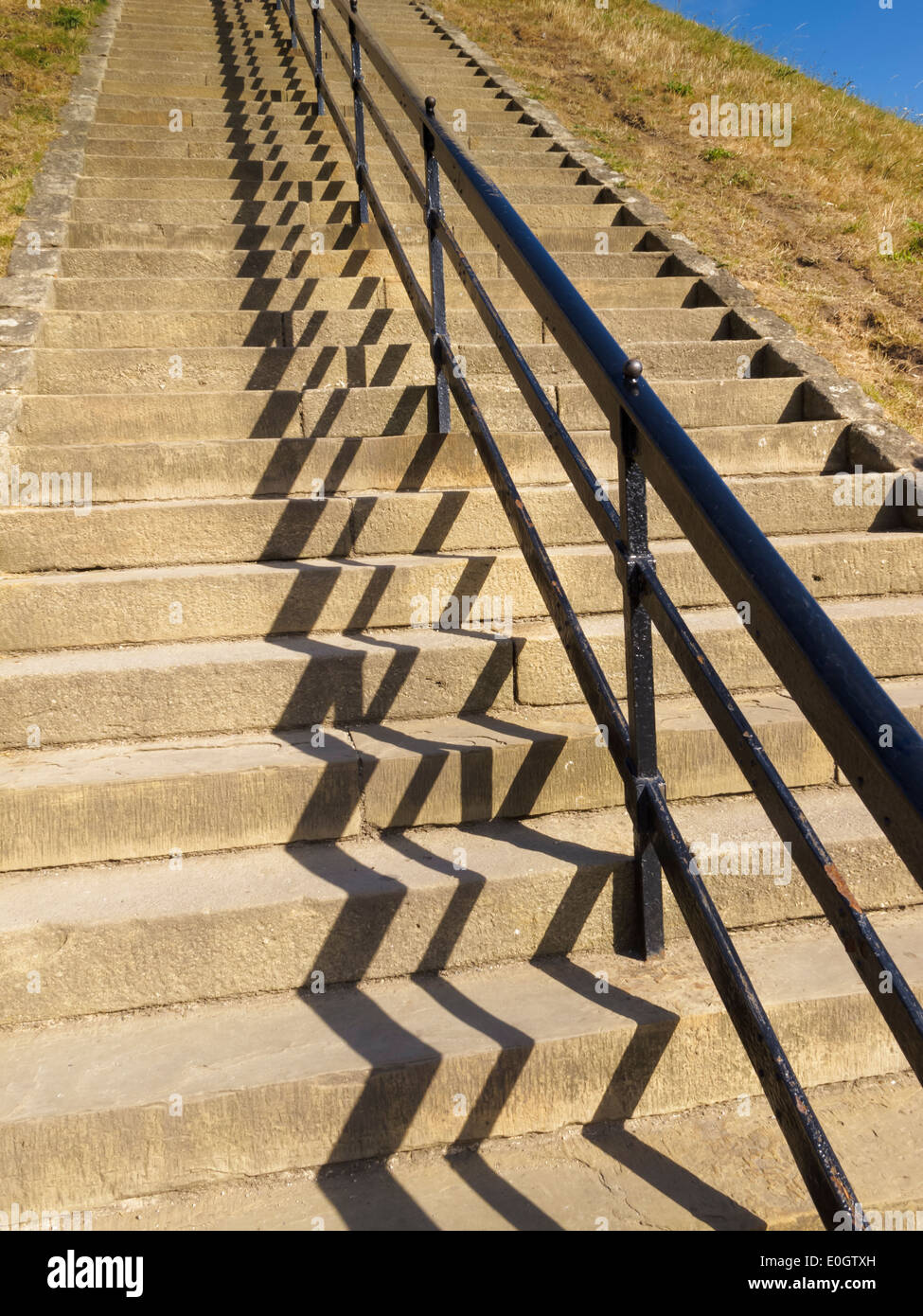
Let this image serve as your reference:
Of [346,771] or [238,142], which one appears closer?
[346,771]

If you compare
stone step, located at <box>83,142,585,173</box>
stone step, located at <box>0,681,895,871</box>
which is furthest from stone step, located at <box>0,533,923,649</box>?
stone step, located at <box>83,142,585,173</box>

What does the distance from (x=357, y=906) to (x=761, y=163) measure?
6.91 m

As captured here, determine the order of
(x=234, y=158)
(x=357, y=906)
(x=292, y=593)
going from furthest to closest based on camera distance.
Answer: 1. (x=234, y=158)
2. (x=292, y=593)
3. (x=357, y=906)

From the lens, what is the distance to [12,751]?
7.77 feet

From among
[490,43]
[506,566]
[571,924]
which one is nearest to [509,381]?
[506,566]

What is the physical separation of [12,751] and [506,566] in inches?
A: 54.5

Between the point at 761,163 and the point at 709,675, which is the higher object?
the point at 761,163

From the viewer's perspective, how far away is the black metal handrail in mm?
1199

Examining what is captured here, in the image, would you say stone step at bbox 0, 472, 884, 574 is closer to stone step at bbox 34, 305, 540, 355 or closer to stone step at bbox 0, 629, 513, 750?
stone step at bbox 0, 629, 513, 750

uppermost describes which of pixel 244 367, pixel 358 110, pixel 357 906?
pixel 358 110

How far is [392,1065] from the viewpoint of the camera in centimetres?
177

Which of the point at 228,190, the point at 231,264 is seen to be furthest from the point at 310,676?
the point at 228,190

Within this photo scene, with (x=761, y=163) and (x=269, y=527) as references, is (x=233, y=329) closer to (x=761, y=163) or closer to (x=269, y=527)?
(x=269, y=527)

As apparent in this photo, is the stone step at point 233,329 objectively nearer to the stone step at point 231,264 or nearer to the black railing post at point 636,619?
the stone step at point 231,264
